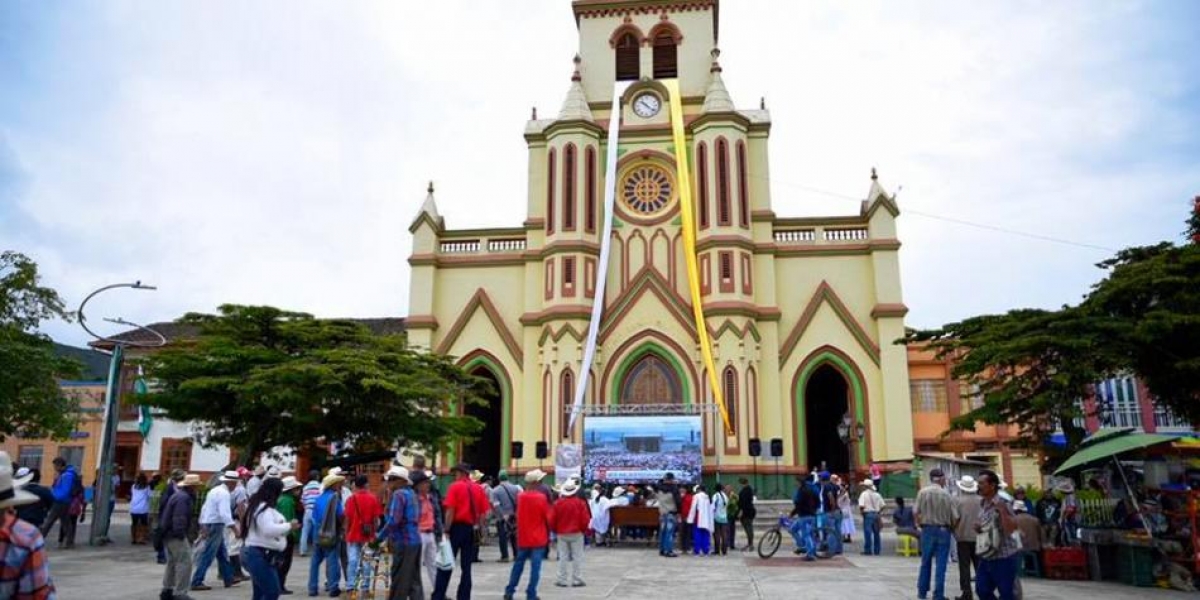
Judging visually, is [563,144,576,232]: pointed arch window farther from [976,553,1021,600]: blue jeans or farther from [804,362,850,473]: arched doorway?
[976,553,1021,600]: blue jeans

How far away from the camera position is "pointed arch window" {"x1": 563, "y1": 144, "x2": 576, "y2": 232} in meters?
29.7

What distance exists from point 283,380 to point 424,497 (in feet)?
31.4

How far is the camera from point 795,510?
50.7ft

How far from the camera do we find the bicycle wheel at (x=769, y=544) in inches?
618

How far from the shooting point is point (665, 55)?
3369 centimetres

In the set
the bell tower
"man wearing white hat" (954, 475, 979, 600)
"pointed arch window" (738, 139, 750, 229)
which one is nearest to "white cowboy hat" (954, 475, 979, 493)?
"man wearing white hat" (954, 475, 979, 600)

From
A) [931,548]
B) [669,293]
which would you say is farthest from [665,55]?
[931,548]

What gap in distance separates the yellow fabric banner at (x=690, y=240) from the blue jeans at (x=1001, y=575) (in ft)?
56.2

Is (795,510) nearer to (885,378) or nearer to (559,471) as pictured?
(559,471)

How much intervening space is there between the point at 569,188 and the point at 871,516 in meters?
16.8

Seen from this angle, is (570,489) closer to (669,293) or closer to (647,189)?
(669,293)

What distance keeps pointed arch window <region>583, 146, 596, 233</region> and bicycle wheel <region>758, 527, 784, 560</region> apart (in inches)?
615

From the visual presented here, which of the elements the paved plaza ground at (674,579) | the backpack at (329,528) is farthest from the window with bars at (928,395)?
the backpack at (329,528)

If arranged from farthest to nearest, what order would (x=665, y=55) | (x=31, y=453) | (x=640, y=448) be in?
(x=31, y=453), (x=665, y=55), (x=640, y=448)
